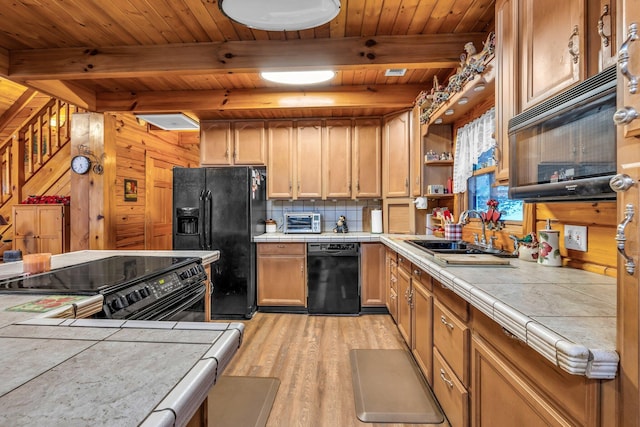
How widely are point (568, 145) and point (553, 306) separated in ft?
1.90

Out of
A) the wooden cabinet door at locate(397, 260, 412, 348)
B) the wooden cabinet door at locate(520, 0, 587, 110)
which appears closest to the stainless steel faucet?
the wooden cabinet door at locate(397, 260, 412, 348)

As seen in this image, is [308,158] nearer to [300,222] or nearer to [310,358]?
[300,222]

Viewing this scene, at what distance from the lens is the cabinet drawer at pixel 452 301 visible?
1.47m

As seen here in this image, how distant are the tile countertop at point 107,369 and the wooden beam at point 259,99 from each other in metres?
2.90

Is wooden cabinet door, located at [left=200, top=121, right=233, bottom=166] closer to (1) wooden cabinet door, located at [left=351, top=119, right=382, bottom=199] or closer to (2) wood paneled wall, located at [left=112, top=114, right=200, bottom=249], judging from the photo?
(2) wood paneled wall, located at [left=112, top=114, right=200, bottom=249]

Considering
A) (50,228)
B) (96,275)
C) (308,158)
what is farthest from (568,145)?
(50,228)

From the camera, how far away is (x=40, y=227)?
13.8ft

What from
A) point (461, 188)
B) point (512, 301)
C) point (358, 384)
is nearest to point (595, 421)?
point (512, 301)

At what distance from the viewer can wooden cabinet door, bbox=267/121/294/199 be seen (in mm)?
4207

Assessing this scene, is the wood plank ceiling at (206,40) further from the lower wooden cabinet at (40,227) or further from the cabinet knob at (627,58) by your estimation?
the lower wooden cabinet at (40,227)

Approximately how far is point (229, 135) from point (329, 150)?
51.7 inches

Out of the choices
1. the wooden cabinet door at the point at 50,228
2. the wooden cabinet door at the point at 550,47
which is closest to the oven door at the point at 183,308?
the wooden cabinet door at the point at 550,47

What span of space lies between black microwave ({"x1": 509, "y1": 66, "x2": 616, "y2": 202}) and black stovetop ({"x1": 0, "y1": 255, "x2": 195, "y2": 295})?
5.88 ft

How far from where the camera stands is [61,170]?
483 cm
